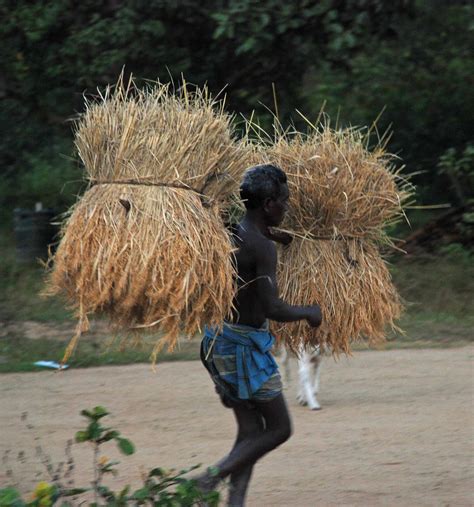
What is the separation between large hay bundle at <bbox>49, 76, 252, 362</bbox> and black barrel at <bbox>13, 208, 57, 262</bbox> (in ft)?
25.0

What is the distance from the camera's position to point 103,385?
7004mm

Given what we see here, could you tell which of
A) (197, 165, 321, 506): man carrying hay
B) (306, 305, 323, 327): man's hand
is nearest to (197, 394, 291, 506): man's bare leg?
(197, 165, 321, 506): man carrying hay

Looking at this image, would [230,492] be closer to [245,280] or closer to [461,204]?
[245,280]

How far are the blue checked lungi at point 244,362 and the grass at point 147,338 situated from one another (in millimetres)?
2915

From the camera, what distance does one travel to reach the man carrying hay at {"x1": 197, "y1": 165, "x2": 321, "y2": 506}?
3.84 m

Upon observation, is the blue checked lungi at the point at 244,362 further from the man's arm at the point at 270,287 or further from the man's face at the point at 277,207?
the man's face at the point at 277,207

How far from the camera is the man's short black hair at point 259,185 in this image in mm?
3859

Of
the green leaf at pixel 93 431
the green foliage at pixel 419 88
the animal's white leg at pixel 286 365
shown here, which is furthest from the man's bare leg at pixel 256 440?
the green foliage at pixel 419 88

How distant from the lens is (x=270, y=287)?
3830 mm

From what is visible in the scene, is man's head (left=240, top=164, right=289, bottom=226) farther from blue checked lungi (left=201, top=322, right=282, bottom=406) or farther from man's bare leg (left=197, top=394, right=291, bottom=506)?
man's bare leg (left=197, top=394, right=291, bottom=506)

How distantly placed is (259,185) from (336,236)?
50 centimetres

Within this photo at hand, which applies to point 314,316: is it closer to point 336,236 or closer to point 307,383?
point 336,236

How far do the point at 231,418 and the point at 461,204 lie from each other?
6.49m

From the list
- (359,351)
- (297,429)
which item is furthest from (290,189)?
(359,351)
